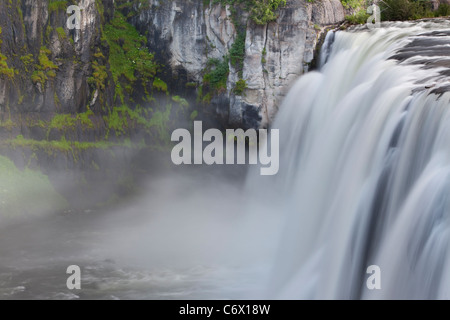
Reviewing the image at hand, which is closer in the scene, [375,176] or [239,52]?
[375,176]

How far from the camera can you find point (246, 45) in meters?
18.5

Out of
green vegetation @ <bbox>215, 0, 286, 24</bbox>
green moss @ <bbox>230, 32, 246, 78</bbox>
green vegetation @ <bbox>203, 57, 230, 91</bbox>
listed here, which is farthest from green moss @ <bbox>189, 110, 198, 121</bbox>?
green vegetation @ <bbox>215, 0, 286, 24</bbox>

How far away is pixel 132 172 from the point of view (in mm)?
19422

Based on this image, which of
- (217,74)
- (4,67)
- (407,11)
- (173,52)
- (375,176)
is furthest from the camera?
(173,52)

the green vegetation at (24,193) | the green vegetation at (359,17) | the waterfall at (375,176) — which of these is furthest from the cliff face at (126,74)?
the waterfall at (375,176)

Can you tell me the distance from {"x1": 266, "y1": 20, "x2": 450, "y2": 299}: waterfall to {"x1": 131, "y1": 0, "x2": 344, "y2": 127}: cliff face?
7.46 ft

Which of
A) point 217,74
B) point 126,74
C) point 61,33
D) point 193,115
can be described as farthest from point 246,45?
point 61,33

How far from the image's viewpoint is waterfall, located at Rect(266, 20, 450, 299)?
8.18 m

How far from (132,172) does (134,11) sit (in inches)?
258

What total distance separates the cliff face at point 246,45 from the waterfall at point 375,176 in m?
2.27

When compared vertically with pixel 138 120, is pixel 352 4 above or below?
above

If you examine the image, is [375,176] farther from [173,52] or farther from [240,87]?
[173,52]

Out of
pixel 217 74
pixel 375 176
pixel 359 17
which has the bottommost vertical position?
pixel 375 176

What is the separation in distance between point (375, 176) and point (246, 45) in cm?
988
